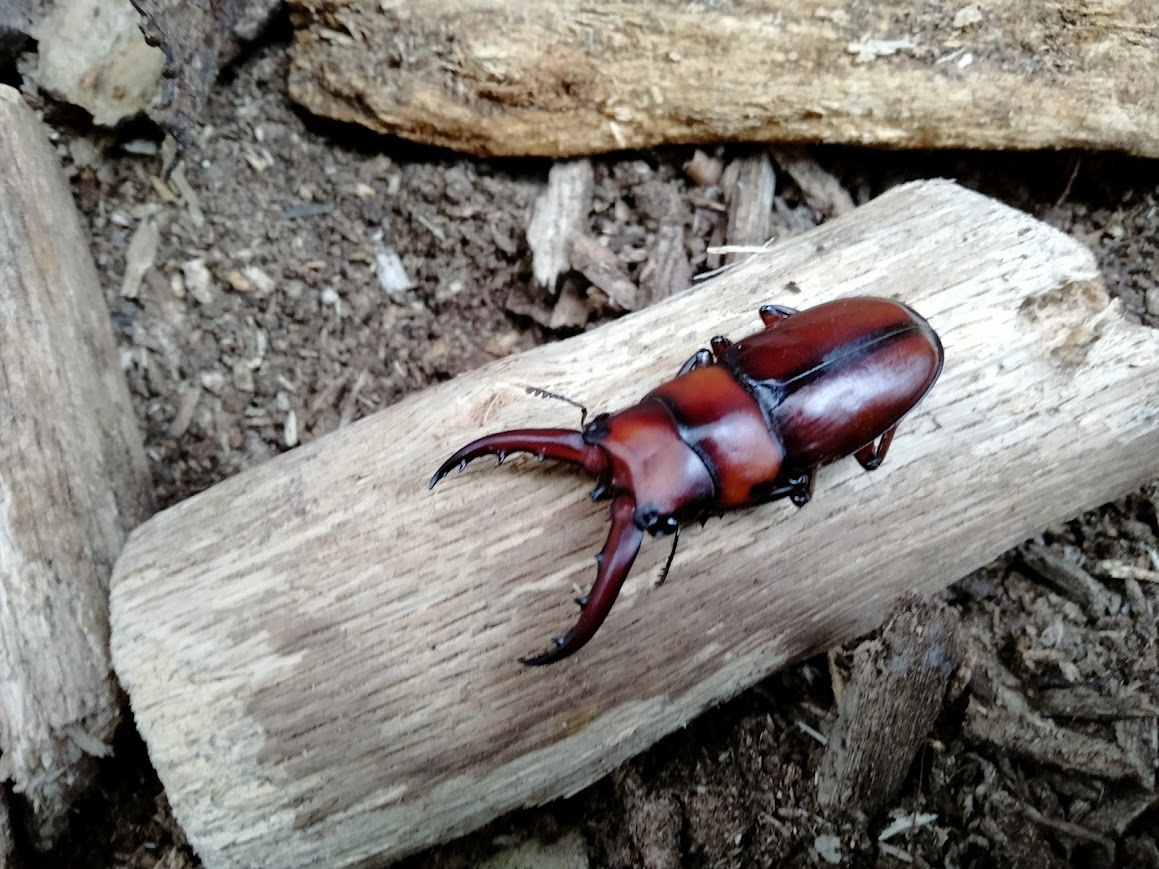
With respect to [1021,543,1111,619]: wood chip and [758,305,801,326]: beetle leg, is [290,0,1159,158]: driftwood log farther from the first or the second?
[1021,543,1111,619]: wood chip

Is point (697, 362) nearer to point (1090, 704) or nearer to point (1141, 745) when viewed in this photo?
point (1090, 704)

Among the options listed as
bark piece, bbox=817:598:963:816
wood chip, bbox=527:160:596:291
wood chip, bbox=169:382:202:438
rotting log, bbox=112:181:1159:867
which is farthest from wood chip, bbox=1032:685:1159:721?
wood chip, bbox=169:382:202:438

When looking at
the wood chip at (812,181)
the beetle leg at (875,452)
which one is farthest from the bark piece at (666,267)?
the beetle leg at (875,452)

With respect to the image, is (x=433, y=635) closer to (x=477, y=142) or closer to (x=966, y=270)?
(x=966, y=270)

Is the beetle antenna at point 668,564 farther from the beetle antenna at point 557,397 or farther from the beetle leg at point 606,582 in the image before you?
the beetle antenna at point 557,397

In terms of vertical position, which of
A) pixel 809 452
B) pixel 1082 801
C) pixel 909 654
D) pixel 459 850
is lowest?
pixel 459 850

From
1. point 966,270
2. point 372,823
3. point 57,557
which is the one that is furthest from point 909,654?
point 57,557
